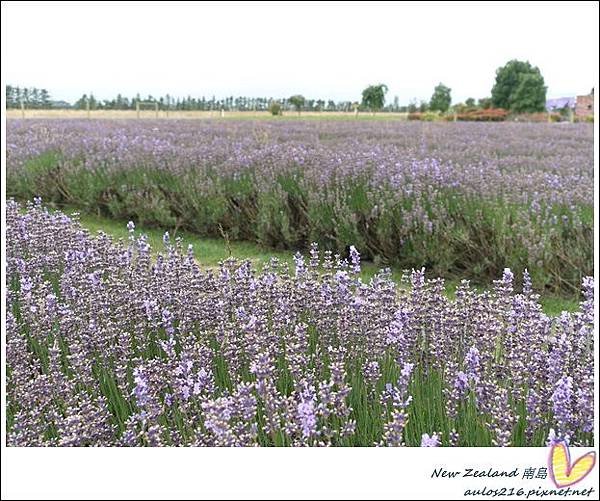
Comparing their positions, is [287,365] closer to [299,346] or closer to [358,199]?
[299,346]

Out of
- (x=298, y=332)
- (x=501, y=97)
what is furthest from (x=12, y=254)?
(x=501, y=97)

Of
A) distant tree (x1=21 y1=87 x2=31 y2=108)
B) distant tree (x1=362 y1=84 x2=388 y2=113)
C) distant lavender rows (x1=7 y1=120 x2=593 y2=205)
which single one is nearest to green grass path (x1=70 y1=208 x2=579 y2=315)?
distant lavender rows (x1=7 y1=120 x2=593 y2=205)

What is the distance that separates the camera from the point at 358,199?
242 inches

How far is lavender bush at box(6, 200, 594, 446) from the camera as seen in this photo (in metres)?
1.97

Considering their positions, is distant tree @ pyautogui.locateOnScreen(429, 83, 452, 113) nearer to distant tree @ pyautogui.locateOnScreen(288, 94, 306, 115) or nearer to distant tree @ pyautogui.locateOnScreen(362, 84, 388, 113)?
distant tree @ pyautogui.locateOnScreen(362, 84, 388, 113)

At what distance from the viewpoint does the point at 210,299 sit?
2.87 m

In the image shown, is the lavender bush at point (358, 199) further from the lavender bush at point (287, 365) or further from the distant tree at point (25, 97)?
the distant tree at point (25, 97)

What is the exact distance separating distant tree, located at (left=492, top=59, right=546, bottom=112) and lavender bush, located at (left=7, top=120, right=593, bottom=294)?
46843 millimetres

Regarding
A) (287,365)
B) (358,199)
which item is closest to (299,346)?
(287,365)

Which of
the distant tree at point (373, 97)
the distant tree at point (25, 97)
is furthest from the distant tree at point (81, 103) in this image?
the distant tree at point (373, 97)

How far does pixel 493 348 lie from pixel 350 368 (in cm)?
55

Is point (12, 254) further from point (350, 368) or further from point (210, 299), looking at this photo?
point (350, 368)

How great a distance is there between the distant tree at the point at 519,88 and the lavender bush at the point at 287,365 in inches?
2097

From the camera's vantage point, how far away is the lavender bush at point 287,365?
6.46 ft
